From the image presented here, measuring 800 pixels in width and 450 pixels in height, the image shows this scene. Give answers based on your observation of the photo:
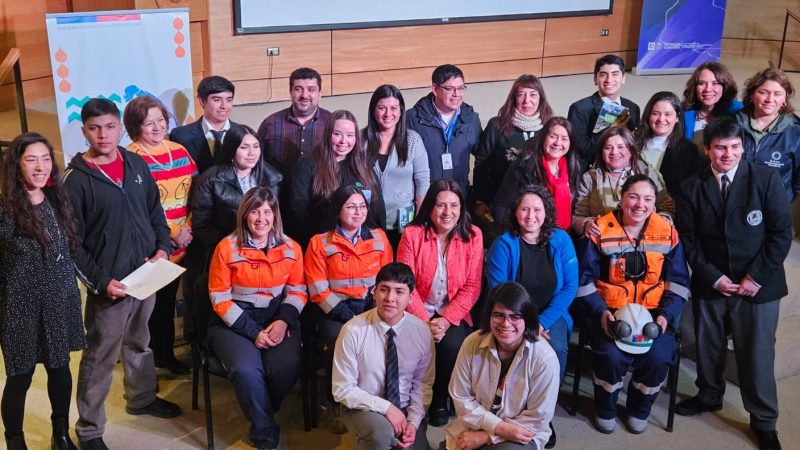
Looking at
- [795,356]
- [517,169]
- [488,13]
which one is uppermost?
[488,13]

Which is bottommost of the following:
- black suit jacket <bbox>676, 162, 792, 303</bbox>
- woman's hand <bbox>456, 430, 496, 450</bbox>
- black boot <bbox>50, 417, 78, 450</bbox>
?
black boot <bbox>50, 417, 78, 450</bbox>

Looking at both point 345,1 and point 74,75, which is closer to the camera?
point 74,75

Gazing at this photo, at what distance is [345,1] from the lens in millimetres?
7871

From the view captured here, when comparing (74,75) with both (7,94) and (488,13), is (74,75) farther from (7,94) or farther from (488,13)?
(488,13)

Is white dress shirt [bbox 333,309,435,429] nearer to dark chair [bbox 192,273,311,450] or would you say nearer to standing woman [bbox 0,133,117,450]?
dark chair [bbox 192,273,311,450]

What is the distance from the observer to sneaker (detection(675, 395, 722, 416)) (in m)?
4.24

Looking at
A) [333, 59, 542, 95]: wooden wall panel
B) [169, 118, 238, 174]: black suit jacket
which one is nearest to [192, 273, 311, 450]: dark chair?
[169, 118, 238, 174]: black suit jacket

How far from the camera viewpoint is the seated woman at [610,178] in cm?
420

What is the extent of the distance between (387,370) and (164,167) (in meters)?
1.44

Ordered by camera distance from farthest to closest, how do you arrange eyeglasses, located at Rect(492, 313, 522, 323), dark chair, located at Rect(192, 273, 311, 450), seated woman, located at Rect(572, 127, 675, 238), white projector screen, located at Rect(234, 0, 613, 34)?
white projector screen, located at Rect(234, 0, 613, 34) → seated woman, located at Rect(572, 127, 675, 238) → dark chair, located at Rect(192, 273, 311, 450) → eyeglasses, located at Rect(492, 313, 522, 323)

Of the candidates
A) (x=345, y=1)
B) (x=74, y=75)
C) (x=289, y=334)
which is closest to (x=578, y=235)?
(x=289, y=334)

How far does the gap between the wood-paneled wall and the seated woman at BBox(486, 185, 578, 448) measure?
4.14 meters

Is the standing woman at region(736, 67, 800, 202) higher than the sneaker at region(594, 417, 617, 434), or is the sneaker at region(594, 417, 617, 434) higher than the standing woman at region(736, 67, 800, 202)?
the standing woman at region(736, 67, 800, 202)

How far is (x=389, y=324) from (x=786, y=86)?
2433mm
